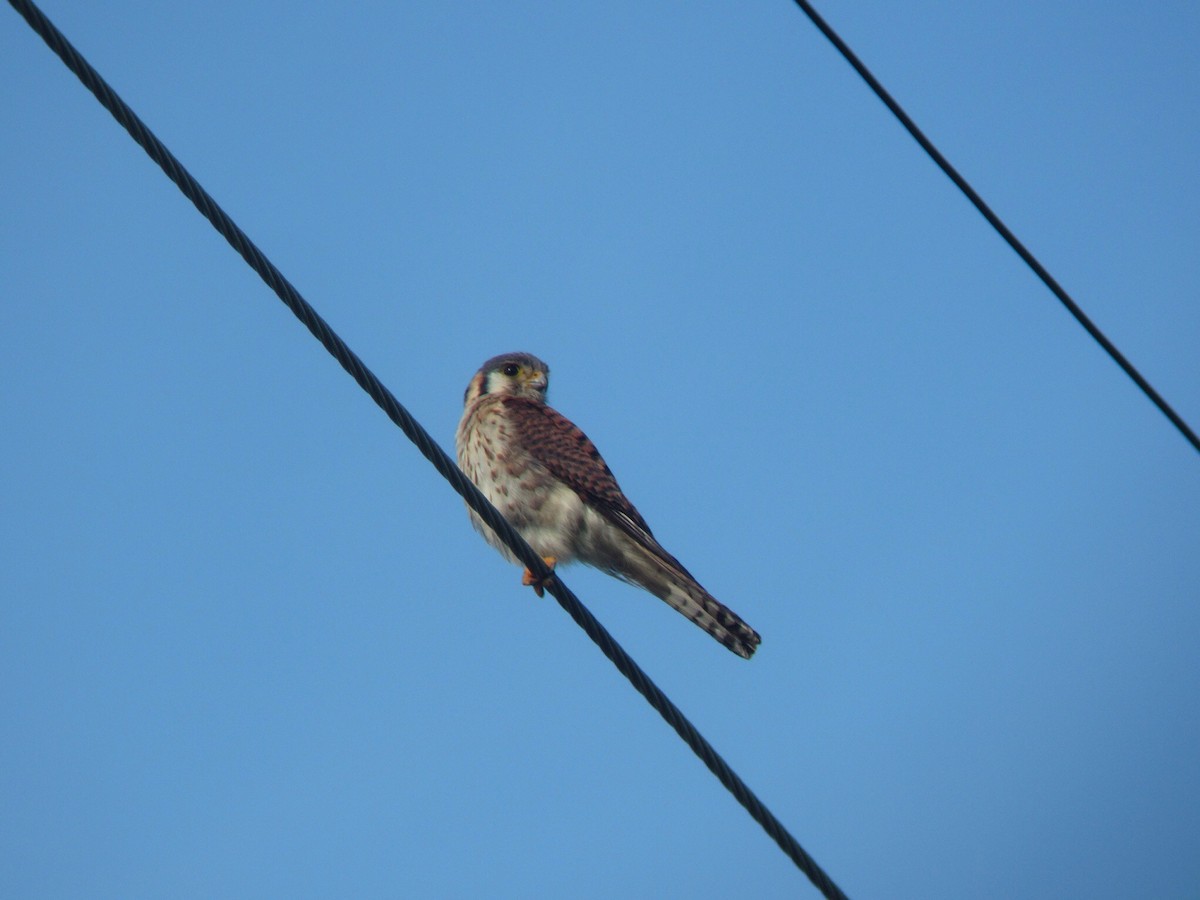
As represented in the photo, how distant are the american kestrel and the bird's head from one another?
642 millimetres

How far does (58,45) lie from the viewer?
2582 mm

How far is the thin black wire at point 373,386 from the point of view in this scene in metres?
2.58

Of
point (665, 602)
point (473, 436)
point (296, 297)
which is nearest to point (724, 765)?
point (296, 297)

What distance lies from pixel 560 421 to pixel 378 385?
10.7 feet

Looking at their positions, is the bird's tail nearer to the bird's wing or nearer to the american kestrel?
the american kestrel

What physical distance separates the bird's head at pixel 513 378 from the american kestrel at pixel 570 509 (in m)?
0.64

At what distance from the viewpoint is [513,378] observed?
265 inches

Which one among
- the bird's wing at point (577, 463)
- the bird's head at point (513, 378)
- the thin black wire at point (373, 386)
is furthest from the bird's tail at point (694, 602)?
the thin black wire at point (373, 386)

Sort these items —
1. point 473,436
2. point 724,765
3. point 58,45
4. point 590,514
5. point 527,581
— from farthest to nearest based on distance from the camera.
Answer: point 473,436
point 590,514
point 527,581
point 724,765
point 58,45

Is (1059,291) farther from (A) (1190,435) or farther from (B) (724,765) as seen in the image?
(B) (724,765)

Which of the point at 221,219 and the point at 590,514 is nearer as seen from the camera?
the point at 221,219

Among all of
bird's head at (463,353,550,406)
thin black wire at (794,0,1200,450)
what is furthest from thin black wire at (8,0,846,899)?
bird's head at (463,353,550,406)

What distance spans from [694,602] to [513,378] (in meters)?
2.10

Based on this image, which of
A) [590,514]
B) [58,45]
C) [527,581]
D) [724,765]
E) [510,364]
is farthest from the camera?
[510,364]
